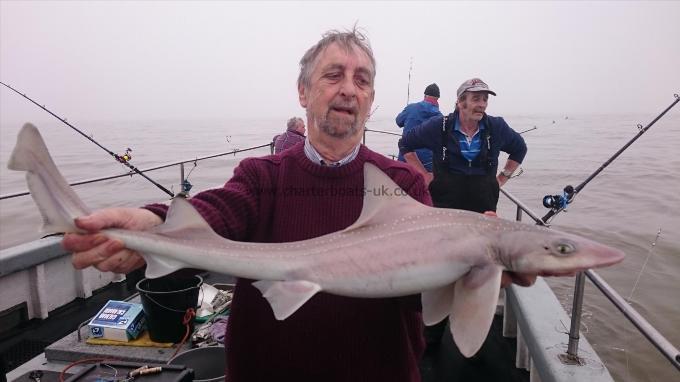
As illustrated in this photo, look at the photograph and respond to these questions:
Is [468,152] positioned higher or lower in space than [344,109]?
lower

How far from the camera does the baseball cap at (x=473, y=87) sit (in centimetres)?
510

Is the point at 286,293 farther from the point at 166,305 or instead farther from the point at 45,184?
the point at 166,305

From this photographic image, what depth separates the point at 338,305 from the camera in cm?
204

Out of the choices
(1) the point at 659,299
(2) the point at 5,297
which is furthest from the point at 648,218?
(2) the point at 5,297

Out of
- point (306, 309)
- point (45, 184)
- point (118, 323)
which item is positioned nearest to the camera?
point (45, 184)

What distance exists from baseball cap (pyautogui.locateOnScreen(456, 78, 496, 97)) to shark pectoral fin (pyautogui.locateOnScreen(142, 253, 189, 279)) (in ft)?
14.1

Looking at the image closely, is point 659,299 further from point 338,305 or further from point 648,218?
point 338,305

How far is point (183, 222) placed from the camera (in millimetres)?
1765

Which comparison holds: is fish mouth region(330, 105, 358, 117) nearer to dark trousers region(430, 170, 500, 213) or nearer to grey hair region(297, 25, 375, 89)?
grey hair region(297, 25, 375, 89)

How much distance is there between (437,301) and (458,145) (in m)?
3.59

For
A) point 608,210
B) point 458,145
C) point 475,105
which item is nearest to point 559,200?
point 458,145

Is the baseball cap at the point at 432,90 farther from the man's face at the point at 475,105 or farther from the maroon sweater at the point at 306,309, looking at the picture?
the maroon sweater at the point at 306,309

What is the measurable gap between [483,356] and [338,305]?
308cm

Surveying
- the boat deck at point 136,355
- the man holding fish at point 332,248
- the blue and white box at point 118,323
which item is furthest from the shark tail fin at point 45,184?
the blue and white box at point 118,323
